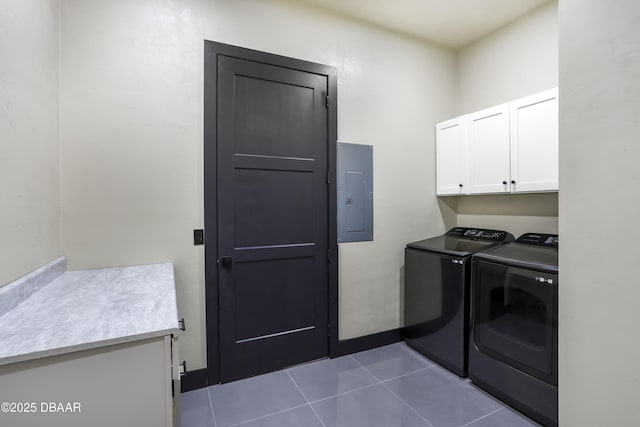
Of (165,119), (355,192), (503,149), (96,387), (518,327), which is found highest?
(165,119)

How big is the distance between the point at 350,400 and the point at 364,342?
0.74 m

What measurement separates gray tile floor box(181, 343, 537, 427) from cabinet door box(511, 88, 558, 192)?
1.59 meters

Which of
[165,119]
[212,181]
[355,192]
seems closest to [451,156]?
[355,192]

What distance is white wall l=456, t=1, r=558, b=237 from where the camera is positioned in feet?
8.11

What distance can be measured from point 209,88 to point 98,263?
4.49 ft

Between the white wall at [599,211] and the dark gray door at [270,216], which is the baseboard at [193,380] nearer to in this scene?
the dark gray door at [270,216]

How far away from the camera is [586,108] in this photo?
4.11 ft

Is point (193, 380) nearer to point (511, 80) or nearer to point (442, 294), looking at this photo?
point (442, 294)

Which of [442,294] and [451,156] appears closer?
[442,294]

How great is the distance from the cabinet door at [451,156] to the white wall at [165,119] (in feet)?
2.28

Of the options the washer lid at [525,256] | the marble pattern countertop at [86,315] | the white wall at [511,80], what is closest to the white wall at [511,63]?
the white wall at [511,80]

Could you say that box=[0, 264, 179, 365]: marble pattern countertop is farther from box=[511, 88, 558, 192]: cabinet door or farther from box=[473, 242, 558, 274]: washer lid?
box=[511, 88, 558, 192]: cabinet door

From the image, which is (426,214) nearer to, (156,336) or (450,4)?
(450,4)

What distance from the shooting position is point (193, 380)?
85.2 inches
